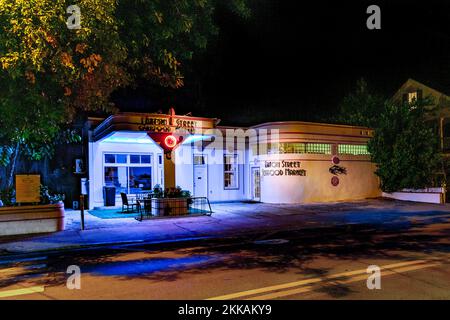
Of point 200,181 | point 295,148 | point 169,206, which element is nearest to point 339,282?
point 169,206

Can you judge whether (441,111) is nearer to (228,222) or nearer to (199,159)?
(199,159)

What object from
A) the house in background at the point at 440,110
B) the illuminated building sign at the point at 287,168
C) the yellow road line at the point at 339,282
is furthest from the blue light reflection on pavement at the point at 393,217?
the house in background at the point at 440,110

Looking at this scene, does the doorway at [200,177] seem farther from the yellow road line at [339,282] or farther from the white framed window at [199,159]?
the yellow road line at [339,282]

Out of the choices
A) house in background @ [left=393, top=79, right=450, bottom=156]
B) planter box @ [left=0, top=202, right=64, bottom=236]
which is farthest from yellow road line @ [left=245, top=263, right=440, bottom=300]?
house in background @ [left=393, top=79, right=450, bottom=156]

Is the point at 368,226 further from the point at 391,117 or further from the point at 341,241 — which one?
the point at 391,117

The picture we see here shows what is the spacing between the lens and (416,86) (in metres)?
30.1

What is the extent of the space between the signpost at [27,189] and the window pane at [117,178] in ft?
21.2

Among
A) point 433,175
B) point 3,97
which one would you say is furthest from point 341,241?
point 433,175

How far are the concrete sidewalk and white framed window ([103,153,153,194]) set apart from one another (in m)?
2.69

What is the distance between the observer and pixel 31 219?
12336 mm

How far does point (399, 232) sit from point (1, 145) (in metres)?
13.7

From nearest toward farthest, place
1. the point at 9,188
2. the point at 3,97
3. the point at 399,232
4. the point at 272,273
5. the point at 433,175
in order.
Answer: the point at 272,273 → the point at 3,97 → the point at 399,232 → the point at 9,188 → the point at 433,175

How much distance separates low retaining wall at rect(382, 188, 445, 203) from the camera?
20.8m

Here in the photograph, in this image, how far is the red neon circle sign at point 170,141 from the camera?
15.7m
